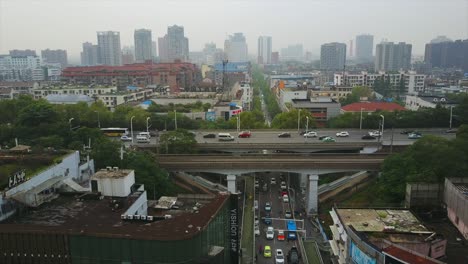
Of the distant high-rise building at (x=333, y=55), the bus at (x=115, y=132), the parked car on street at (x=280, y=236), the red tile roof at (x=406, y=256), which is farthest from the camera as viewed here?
the distant high-rise building at (x=333, y=55)

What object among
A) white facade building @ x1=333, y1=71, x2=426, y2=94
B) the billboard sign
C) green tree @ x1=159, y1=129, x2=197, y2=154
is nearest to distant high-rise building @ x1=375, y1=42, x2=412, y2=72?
white facade building @ x1=333, y1=71, x2=426, y2=94

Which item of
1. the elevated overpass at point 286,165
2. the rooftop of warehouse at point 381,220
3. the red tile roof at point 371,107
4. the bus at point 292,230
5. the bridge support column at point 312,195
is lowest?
the bus at point 292,230

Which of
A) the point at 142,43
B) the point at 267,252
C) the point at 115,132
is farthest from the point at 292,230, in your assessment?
the point at 142,43

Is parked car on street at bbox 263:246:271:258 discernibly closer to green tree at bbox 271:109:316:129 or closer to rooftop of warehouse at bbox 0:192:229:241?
rooftop of warehouse at bbox 0:192:229:241

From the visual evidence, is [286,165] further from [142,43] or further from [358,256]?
[142,43]

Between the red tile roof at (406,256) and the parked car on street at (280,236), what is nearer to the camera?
the red tile roof at (406,256)

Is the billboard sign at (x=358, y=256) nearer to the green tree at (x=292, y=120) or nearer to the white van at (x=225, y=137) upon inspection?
the white van at (x=225, y=137)

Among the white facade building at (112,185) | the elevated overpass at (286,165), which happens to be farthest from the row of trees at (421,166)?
the white facade building at (112,185)
